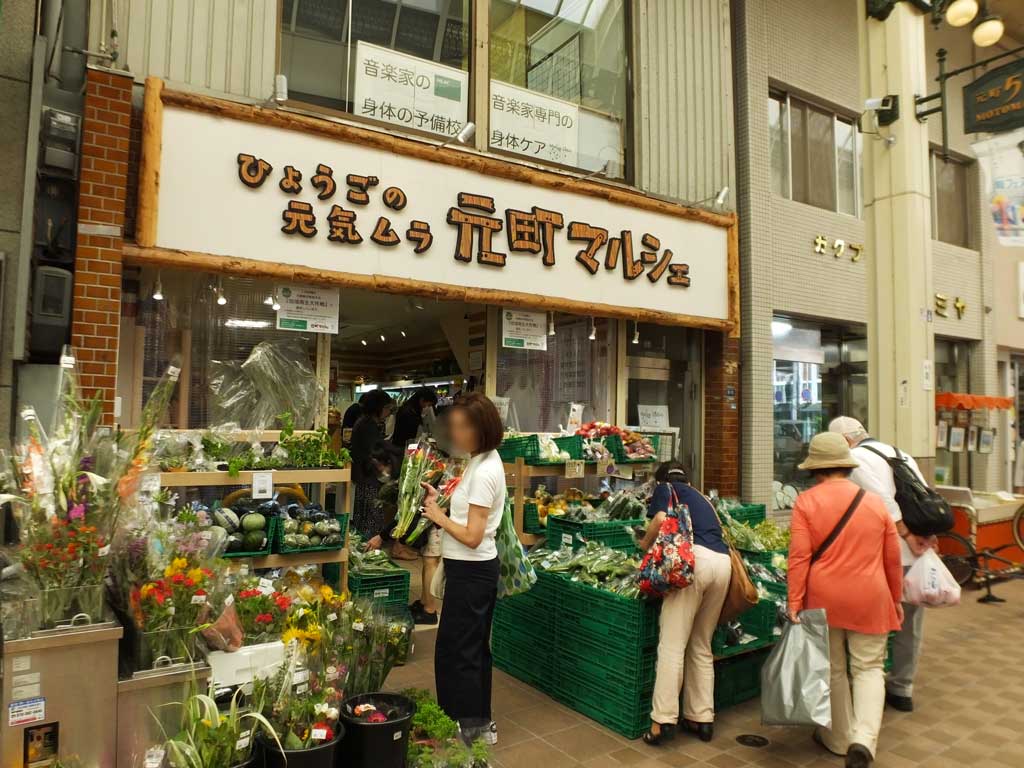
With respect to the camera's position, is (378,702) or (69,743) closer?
(69,743)

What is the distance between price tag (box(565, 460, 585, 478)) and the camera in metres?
6.20

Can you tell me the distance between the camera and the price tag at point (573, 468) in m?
6.20

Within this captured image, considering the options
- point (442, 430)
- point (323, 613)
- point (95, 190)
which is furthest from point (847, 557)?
point (95, 190)

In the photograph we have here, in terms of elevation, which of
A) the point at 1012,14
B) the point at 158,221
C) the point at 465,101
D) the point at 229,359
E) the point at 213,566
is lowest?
the point at 213,566

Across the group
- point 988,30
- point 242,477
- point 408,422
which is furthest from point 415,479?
point 988,30

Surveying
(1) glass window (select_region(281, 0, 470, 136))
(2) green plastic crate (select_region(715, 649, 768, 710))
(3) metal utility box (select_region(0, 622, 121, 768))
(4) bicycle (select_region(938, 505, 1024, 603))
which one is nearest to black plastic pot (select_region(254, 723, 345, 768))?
(3) metal utility box (select_region(0, 622, 121, 768))

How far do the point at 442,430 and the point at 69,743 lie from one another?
226cm

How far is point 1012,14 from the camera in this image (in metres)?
11.6

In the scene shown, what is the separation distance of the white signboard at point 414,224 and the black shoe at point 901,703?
417 centimetres

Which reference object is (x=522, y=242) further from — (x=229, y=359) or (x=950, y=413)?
(x=950, y=413)

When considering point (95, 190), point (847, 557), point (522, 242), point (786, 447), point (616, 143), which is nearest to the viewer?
point (847, 557)

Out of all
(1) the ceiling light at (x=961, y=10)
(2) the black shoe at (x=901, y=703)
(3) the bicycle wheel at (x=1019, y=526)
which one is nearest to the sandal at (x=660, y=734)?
(2) the black shoe at (x=901, y=703)

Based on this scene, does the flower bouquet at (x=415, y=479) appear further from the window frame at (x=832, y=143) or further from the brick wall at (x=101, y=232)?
the window frame at (x=832, y=143)

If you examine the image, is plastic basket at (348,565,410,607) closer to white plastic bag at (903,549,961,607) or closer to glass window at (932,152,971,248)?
Answer: white plastic bag at (903,549,961,607)
